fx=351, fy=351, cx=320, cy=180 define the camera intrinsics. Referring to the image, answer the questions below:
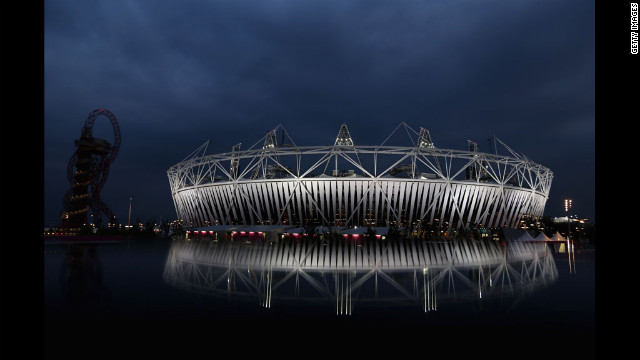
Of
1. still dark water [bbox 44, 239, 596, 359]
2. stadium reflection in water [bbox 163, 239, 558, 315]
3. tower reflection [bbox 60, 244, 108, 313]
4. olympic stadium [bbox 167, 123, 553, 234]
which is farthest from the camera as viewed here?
olympic stadium [bbox 167, 123, 553, 234]

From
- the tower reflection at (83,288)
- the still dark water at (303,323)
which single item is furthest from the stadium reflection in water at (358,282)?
the tower reflection at (83,288)

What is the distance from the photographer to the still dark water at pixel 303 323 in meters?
5.89

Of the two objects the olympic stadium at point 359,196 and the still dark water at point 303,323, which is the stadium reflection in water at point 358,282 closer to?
the still dark water at point 303,323

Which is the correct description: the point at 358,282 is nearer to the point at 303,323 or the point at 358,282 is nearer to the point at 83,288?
the point at 303,323

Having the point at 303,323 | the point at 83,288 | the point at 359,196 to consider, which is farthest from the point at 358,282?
the point at 359,196

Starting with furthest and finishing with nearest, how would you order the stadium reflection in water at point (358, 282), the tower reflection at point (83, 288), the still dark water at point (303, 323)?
the stadium reflection in water at point (358, 282)
the tower reflection at point (83, 288)
the still dark water at point (303, 323)

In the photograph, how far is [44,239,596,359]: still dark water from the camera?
589cm

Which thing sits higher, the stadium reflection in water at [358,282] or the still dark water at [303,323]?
the still dark water at [303,323]

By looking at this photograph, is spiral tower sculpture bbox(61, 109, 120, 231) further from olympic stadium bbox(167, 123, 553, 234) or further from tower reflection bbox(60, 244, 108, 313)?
tower reflection bbox(60, 244, 108, 313)

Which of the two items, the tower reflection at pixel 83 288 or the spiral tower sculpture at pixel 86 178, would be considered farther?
the spiral tower sculpture at pixel 86 178

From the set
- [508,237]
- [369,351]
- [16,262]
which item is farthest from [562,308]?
[508,237]

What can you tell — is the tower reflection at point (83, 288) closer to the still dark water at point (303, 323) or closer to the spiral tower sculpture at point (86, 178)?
the still dark water at point (303, 323)

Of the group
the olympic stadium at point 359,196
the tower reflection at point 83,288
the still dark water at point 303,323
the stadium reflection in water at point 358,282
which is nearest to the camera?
the still dark water at point 303,323

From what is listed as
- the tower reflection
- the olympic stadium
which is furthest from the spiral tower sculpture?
the tower reflection
